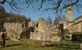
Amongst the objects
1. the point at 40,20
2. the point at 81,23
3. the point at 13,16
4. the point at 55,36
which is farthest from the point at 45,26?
Answer: the point at 81,23

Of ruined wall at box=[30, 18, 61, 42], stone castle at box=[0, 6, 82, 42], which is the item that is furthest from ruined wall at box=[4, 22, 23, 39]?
ruined wall at box=[30, 18, 61, 42]

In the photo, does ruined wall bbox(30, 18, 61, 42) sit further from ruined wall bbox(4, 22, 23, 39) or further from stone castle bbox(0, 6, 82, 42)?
ruined wall bbox(4, 22, 23, 39)

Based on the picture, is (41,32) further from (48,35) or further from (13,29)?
(13,29)

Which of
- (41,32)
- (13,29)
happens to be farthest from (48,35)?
(13,29)

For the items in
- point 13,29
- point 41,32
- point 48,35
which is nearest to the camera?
point 48,35

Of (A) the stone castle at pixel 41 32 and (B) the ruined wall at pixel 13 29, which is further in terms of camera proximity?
(B) the ruined wall at pixel 13 29

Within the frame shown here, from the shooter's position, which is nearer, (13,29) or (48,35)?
(48,35)

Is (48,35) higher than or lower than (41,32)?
lower

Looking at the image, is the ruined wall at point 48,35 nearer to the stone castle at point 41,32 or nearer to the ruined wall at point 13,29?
the stone castle at point 41,32

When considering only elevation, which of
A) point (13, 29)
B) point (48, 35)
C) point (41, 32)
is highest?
point (13, 29)

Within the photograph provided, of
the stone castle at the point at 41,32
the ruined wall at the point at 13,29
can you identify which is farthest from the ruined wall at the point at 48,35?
the ruined wall at the point at 13,29

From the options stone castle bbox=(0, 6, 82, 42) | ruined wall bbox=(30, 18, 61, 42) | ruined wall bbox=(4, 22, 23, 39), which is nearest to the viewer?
ruined wall bbox=(30, 18, 61, 42)

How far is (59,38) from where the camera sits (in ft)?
145

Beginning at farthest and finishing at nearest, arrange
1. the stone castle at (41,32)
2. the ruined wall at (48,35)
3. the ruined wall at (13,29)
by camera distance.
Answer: the ruined wall at (13,29), the stone castle at (41,32), the ruined wall at (48,35)
